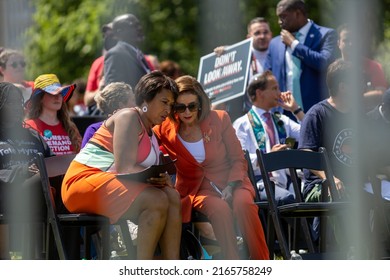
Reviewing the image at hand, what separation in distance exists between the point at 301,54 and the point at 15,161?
1960 mm

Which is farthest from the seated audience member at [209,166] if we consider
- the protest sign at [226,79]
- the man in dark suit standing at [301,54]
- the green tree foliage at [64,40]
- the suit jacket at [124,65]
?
the green tree foliage at [64,40]

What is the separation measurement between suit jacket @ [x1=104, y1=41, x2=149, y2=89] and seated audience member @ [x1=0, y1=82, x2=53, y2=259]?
35.2 inches

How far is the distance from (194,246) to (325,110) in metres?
1.01

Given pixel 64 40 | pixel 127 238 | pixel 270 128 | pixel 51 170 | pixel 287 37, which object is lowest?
pixel 127 238

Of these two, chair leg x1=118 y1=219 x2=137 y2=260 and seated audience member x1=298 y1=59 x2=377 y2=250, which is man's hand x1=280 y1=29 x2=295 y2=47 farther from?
chair leg x1=118 y1=219 x2=137 y2=260

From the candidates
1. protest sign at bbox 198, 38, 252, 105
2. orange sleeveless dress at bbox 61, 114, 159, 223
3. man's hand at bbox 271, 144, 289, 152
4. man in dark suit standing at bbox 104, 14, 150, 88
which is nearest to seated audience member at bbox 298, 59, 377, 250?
man's hand at bbox 271, 144, 289, 152

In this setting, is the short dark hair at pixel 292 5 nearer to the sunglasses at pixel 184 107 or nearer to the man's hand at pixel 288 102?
the man's hand at pixel 288 102

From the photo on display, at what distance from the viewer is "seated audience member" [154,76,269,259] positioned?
4.97 metres

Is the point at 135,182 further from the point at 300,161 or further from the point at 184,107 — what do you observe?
the point at 300,161

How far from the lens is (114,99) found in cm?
550

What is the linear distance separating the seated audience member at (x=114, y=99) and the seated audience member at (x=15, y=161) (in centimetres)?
31

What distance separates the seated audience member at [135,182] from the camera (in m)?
4.55

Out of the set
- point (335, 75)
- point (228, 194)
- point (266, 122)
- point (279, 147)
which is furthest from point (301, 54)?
point (228, 194)
